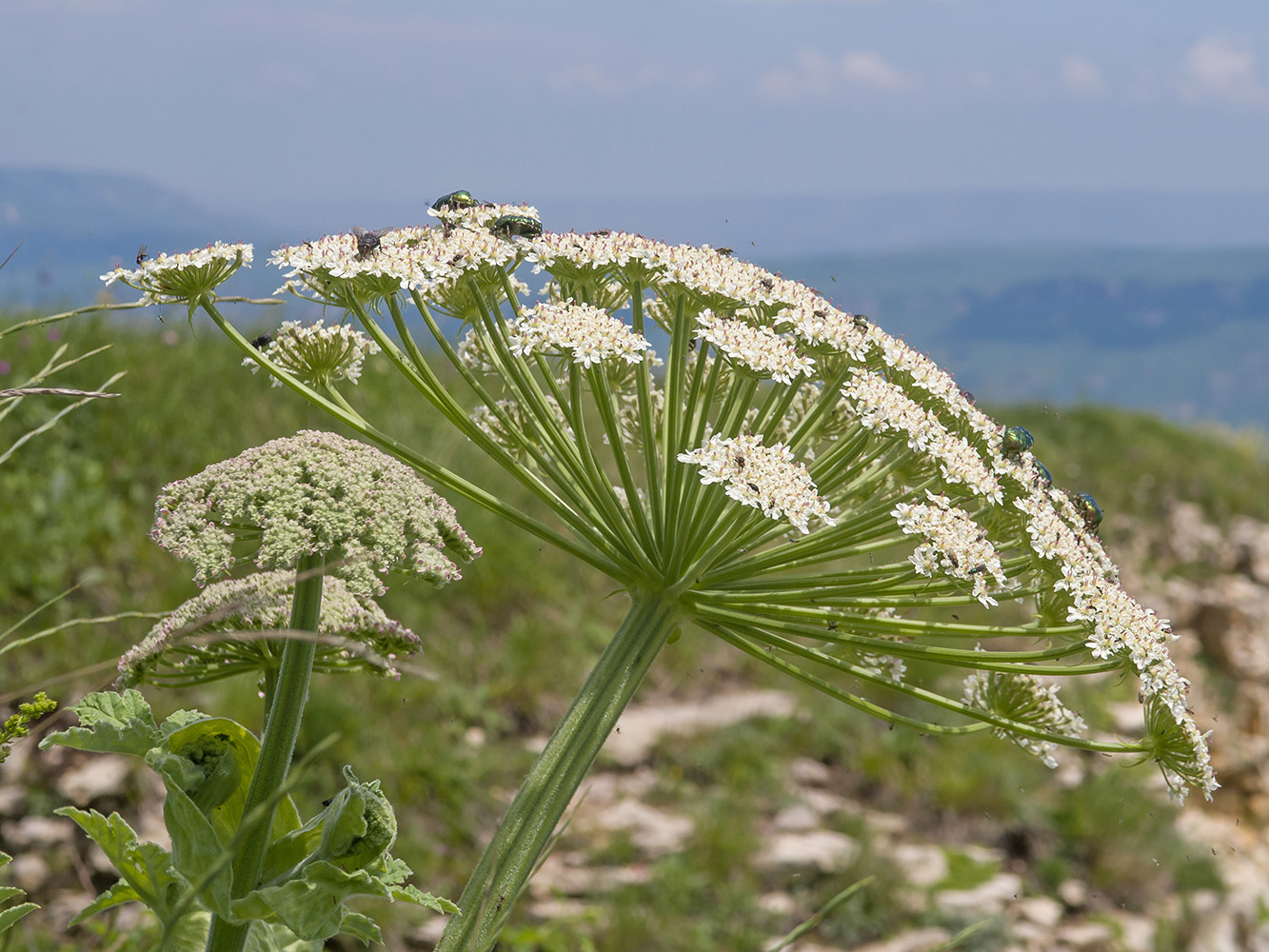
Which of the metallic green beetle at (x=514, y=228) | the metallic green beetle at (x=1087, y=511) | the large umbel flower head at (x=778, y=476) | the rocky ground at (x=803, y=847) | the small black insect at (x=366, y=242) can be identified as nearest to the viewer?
the large umbel flower head at (x=778, y=476)

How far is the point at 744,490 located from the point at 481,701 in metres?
8.49

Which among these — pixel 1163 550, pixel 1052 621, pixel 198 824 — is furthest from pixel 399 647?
pixel 1163 550

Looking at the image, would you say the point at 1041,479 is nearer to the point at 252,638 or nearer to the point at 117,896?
the point at 252,638

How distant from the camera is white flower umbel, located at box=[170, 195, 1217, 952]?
2.08m

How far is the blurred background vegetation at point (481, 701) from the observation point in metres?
8.30

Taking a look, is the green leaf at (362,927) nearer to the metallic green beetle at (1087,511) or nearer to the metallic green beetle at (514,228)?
the metallic green beetle at (514,228)

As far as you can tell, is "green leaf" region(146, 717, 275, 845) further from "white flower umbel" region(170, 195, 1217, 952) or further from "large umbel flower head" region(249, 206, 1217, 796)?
"large umbel flower head" region(249, 206, 1217, 796)

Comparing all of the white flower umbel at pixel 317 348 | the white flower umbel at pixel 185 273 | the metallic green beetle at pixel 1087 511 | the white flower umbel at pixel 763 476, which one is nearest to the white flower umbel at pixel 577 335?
the white flower umbel at pixel 763 476

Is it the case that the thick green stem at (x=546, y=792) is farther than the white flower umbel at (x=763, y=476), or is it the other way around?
the white flower umbel at (x=763, y=476)

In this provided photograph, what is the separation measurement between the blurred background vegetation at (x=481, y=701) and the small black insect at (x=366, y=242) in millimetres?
4631

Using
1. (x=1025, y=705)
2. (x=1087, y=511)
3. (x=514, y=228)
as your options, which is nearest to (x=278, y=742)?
(x=514, y=228)

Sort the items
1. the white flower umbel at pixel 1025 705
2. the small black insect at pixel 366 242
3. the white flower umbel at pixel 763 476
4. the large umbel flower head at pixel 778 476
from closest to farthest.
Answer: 1. the white flower umbel at pixel 763 476
2. the large umbel flower head at pixel 778 476
3. the small black insect at pixel 366 242
4. the white flower umbel at pixel 1025 705

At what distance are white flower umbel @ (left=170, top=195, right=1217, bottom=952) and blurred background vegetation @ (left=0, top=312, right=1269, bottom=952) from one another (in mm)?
4692

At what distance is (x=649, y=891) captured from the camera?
873 centimetres
